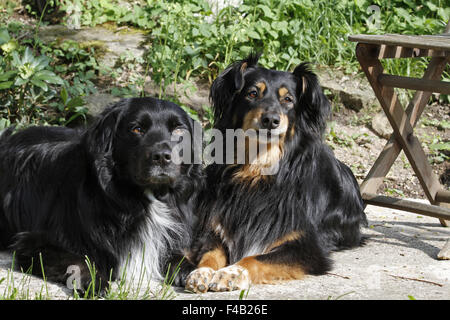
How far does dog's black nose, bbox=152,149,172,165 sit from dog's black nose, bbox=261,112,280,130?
0.72 meters

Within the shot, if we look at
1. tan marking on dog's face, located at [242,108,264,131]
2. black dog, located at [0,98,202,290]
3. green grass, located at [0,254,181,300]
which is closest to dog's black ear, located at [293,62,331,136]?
tan marking on dog's face, located at [242,108,264,131]

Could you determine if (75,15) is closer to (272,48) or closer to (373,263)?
(272,48)

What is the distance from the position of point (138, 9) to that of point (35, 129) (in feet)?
12.7

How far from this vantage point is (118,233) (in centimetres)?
343

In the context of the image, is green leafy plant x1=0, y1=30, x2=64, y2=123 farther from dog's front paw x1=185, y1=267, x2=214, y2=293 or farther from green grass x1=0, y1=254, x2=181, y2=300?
dog's front paw x1=185, y1=267, x2=214, y2=293

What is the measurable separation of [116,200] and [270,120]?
105 cm

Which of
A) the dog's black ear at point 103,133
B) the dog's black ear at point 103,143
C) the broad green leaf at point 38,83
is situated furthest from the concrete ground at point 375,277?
the broad green leaf at point 38,83

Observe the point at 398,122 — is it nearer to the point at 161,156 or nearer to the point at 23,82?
the point at 161,156

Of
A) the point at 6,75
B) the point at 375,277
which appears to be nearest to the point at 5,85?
the point at 6,75

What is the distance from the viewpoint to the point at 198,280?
3.29m

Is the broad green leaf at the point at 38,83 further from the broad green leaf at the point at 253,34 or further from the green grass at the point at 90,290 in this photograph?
the green grass at the point at 90,290

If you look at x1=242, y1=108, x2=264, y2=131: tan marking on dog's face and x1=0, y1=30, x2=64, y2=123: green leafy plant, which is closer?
x1=242, y1=108, x2=264, y2=131: tan marking on dog's face

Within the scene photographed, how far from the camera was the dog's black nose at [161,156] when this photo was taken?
3246 millimetres

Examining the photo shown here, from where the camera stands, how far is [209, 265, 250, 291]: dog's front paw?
3.32 meters
